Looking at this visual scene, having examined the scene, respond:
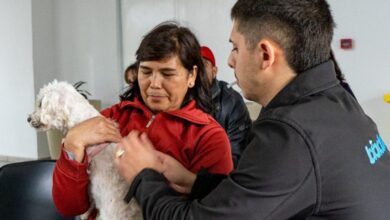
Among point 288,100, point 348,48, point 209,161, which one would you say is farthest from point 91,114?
point 348,48

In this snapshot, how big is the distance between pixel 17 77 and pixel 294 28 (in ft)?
17.0

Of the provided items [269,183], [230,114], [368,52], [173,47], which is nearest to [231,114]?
[230,114]

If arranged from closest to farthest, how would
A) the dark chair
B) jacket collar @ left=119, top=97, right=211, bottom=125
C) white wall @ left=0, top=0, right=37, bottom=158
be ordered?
jacket collar @ left=119, top=97, right=211, bottom=125
the dark chair
white wall @ left=0, top=0, right=37, bottom=158

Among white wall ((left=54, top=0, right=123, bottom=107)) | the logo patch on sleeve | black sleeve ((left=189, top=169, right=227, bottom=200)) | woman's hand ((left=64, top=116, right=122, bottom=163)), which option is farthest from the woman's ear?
white wall ((left=54, top=0, right=123, bottom=107))

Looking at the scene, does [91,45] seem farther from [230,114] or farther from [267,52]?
[267,52]

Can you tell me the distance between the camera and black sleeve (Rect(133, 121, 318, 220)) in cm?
76

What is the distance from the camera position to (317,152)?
2.51 feet

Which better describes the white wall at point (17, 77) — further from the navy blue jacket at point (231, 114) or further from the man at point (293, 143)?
the man at point (293, 143)

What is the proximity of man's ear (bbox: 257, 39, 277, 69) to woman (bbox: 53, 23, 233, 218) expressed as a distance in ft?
1.59

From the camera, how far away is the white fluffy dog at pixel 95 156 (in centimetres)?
134

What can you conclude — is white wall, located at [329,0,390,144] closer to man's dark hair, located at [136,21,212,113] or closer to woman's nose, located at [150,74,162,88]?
man's dark hair, located at [136,21,212,113]

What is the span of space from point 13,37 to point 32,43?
301 mm

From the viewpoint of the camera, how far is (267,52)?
88 cm

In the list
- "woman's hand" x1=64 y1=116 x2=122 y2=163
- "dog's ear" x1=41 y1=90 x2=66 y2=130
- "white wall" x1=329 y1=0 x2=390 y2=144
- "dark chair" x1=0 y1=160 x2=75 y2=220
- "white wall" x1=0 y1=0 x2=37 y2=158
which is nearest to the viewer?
"woman's hand" x1=64 y1=116 x2=122 y2=163
